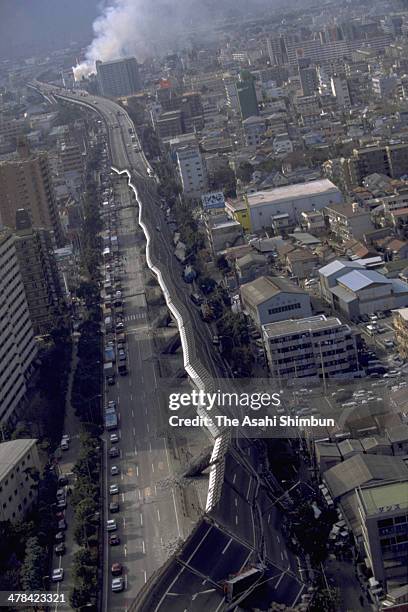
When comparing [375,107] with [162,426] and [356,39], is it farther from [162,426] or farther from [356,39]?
[162,426]

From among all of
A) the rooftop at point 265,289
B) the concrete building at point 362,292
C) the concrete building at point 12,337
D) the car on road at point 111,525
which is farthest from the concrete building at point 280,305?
the car on road at point 111,525

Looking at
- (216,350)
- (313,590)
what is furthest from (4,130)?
(313,590)

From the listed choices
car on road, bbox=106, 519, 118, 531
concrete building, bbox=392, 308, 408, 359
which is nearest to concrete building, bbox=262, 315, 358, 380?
concrete building, bbox=392, 308, 408, 359

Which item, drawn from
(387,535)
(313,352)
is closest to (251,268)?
(313,352)

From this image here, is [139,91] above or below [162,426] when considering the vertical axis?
above

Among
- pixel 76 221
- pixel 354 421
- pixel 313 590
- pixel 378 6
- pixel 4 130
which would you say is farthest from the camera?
pixel 378 6

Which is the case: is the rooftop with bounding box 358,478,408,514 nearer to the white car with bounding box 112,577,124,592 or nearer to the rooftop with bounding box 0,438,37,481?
the white car with bounding box 112,577,124,592

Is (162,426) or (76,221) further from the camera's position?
(76,221)
